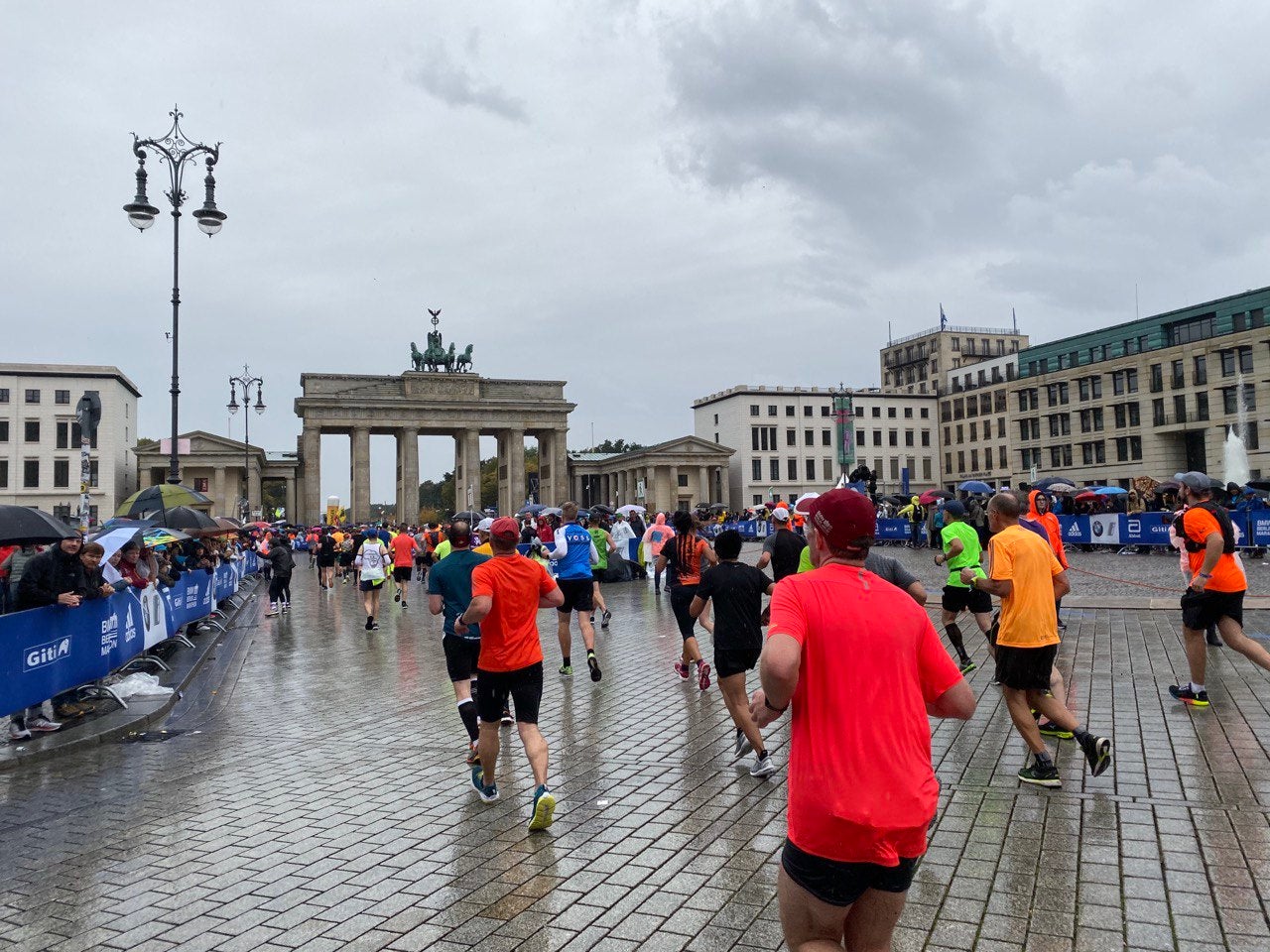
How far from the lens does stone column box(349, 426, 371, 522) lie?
86000 millimetres

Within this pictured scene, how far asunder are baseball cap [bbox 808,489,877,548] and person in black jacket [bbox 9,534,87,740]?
8.36m

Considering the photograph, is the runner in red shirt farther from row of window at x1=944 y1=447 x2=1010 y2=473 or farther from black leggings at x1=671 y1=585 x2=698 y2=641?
row of window at x1=944 y1=447 x2=1010 y2=473

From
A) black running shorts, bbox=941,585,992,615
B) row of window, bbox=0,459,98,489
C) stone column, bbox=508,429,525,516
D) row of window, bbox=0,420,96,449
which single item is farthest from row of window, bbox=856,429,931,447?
black running shorts, bbox=941,585,992,615

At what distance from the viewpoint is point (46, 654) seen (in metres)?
8.73

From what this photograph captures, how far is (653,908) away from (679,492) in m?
94.2

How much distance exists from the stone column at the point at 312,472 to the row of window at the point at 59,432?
18.3m

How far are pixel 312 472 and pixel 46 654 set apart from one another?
260 ft

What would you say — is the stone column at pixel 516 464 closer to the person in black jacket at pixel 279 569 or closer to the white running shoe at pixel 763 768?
the person in black jacket at pixel 279 569

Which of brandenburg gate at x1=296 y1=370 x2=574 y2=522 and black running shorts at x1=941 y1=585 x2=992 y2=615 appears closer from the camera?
black running shorts at x1=941 y1=585 x2=992 y2=615

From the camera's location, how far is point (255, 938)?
4.23m

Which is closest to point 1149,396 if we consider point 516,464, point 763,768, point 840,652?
point 516,464

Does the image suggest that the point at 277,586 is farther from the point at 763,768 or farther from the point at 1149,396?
the point at 1149,396

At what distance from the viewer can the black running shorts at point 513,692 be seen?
6016mm

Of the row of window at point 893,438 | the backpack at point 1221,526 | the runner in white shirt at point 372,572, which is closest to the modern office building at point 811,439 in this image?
the row of window at point 893,438
